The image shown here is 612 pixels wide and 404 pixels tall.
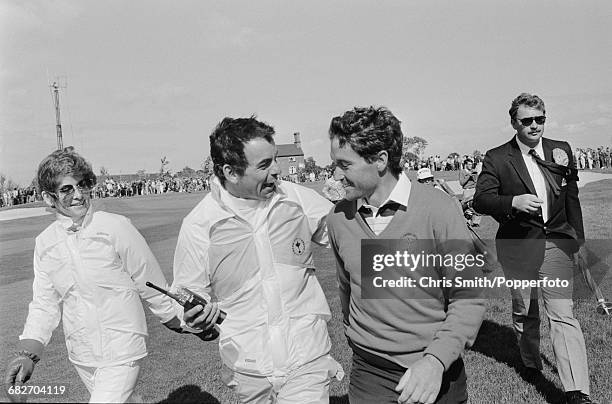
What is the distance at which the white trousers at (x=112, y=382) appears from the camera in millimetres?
3502

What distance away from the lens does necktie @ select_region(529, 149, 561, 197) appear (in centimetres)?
528

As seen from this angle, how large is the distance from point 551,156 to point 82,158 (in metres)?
3.86

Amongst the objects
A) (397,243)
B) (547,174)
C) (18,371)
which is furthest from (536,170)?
(18,371)

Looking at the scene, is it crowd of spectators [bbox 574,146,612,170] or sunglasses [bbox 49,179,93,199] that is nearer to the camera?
sunglasses [bbox 49,179,93,199]

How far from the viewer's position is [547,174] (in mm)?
5316

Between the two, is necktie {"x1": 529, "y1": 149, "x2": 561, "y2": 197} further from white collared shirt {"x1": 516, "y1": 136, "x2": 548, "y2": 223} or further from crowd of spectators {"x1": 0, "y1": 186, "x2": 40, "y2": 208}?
crowd of spectators {"x1": 0, "y1": 186, "x2": 40, "y2": 208}

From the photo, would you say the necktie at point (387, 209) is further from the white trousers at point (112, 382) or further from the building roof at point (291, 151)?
the building roof at point (291, 151)

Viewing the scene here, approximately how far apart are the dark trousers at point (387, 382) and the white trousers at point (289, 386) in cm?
35

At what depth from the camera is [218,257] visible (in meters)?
3.62

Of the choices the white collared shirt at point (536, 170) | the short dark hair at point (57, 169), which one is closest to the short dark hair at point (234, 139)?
the short dark hair at point (57, 169)

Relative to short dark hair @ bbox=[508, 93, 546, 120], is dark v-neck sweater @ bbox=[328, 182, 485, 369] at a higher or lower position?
lower

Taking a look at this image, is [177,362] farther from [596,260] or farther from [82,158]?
[596,260]

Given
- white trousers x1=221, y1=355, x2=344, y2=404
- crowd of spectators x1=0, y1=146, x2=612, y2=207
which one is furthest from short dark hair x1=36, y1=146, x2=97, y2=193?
crowd of spectators x1=0, y1=146, x2=612, y2=207

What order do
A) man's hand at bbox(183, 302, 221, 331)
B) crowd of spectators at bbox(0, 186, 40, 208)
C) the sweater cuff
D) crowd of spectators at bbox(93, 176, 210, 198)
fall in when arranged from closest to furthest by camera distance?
the sweater cuff → man's hand at bbox(183, 302, 221, 331) → crowd of spectators at bbox(0, 186, 40, 208) → crowd of spectators at bbox(93, 176, 210, 198)
